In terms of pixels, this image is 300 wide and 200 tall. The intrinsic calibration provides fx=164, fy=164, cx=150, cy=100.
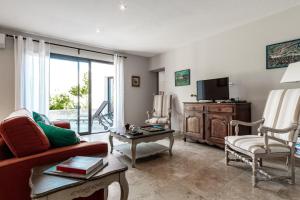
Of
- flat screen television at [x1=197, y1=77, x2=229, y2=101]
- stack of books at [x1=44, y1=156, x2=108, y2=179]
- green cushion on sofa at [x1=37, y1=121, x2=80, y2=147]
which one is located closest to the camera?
stack of books at [x1=44, y1=156, x2=108, y2=179]

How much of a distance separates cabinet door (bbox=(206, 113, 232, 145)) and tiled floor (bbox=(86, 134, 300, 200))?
0.41 metres

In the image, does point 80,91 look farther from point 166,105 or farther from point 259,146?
point 259,146

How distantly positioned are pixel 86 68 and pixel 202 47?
3.11m

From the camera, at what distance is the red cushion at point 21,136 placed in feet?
3.91

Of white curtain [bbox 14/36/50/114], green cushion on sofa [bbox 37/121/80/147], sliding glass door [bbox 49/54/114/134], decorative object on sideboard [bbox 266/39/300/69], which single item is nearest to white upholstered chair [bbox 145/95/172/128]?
sliding glass door [bbox 49/54/114/134]

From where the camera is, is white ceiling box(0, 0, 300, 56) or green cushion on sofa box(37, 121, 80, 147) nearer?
green cushion on sofa box(37, 121, 80, 147)

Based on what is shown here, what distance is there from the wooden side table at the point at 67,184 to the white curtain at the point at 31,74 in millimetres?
2899

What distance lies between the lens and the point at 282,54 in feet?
8.84

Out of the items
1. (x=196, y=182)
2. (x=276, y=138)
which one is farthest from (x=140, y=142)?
(x=276, y=138)

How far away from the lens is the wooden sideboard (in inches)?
114

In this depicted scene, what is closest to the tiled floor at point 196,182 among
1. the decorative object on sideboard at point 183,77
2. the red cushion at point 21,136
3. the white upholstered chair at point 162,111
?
the red cushion at point 21,136

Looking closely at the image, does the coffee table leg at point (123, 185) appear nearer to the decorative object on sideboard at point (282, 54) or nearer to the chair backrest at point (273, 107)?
the chair backrest at point (273, 107)

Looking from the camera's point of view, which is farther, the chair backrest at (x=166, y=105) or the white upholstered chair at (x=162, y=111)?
the chair backrest at (x=166, y=105)

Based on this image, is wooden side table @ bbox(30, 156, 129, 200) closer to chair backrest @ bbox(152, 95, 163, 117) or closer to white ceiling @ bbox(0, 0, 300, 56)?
white ceiling @ bbox(0, 0, 300, 56)
